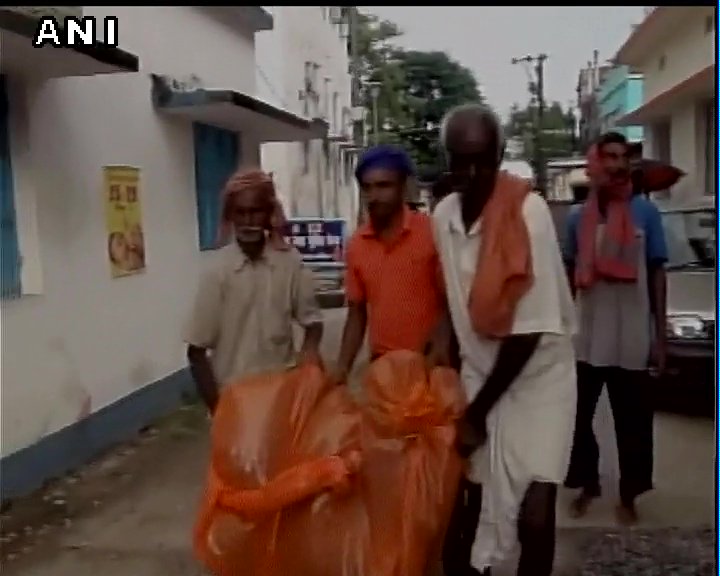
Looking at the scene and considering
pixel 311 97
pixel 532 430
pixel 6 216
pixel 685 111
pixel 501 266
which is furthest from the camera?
pixel 311 97

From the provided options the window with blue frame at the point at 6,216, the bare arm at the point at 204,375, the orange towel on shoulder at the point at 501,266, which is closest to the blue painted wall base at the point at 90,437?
the window with blue frame at the point at 6,216

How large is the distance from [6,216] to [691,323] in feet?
13.2

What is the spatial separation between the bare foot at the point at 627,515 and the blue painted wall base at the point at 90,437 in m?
2.83

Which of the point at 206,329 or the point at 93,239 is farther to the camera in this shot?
the point at 93,239

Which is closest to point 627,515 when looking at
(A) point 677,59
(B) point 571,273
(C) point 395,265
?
(B) point 571,273

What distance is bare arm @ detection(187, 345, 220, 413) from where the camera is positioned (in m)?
3.49

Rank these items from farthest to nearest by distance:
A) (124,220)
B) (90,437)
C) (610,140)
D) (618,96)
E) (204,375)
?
(618,96)
(124,220)
(90,437)
(610,140)
(204,375)

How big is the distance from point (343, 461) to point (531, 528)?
A: 0.58 metres

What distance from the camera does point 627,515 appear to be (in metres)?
4.51

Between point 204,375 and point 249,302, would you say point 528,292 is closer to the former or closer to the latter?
point 249,302

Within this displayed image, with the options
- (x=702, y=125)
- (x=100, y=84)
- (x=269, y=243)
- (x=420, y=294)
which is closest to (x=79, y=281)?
(x=100, y=84)

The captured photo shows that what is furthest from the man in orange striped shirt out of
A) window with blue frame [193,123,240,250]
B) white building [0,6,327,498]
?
window with blue frame [193,123,240,250]

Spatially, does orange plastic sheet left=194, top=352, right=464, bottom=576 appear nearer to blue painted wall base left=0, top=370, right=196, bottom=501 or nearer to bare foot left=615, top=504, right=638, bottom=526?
bare foot left=615, top=504, right=638, bottom=526

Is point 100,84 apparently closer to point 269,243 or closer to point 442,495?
point 269,243
